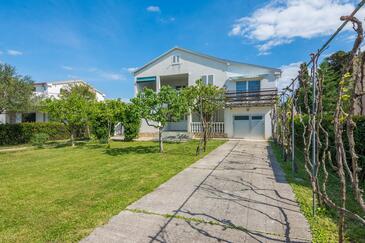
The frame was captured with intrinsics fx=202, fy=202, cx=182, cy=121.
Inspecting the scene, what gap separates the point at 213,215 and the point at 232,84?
16644mm

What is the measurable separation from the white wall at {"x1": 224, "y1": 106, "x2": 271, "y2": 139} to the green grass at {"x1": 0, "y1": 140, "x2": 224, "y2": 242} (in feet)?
35.7

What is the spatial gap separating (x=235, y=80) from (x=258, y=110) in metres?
3.46

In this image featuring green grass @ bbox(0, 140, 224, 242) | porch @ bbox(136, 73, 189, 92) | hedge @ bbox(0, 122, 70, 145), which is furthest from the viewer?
porch @ bbox(136, 73, 189, 92)

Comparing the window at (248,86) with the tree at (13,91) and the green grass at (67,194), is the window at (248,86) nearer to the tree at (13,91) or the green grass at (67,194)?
the green grass at (67,194)

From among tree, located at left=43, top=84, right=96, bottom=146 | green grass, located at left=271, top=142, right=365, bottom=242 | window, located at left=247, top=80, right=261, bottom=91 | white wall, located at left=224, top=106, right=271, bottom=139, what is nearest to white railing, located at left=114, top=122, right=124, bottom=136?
tree, located at left=43, top=84, right=96, bottom=146

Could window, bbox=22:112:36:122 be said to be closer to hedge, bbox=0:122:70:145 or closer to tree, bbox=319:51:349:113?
hedge, bbox=0:122:70:145

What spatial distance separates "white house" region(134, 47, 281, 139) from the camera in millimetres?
17422

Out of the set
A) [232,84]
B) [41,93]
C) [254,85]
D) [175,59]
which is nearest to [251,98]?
[254,85]

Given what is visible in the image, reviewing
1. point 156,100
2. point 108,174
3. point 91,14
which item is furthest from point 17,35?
point 108,174

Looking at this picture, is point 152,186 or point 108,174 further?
point 108,174

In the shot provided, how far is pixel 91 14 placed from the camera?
12234 millimetres

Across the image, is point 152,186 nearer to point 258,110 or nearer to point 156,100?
point 156,100

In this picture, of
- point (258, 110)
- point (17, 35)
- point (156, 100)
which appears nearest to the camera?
point (156, 100)

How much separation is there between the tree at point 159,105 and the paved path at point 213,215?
181 inches
